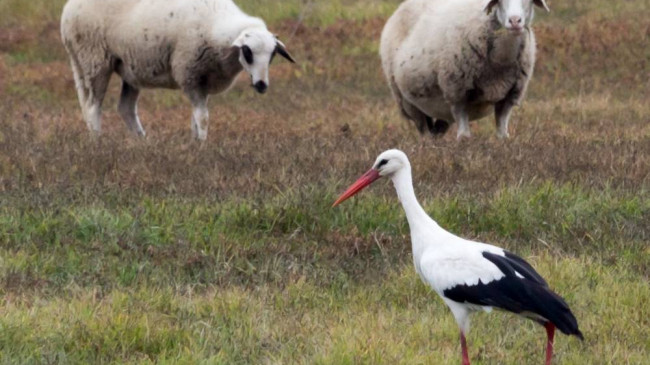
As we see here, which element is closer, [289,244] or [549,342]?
[549,342]

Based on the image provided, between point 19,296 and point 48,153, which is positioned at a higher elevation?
point 19,296

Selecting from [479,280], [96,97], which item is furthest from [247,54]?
[479,280]

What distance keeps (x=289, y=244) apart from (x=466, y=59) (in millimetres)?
5737

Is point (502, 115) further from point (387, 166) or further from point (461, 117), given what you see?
point (387, 166)

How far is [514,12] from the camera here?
12523 mm

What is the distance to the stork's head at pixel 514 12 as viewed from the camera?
12.4 metres

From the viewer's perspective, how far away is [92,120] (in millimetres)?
15875

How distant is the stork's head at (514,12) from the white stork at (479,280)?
6.39 m

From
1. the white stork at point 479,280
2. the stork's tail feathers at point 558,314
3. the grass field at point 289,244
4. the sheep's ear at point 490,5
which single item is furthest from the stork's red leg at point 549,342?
the sheep's ear at point 490,5

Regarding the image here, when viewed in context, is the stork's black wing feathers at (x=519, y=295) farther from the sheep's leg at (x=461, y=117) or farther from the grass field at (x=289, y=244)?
the sheep's leg at (x=461, y=117)

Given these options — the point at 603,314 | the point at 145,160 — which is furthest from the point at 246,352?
the point at 145,160

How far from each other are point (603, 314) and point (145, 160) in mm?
4655

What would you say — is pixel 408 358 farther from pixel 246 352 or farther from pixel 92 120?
pixel 92 120

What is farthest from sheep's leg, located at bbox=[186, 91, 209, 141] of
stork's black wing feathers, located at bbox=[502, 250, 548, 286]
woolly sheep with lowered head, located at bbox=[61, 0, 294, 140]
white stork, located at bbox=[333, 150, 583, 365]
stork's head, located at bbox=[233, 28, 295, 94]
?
stork's black wing feathers, located at bbox=[502, 250, 548, 286]
